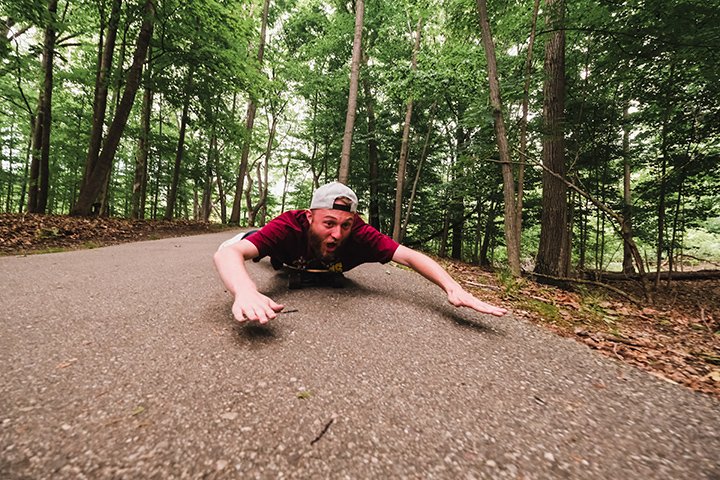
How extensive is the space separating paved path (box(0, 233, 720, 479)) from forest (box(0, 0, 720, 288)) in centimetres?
306

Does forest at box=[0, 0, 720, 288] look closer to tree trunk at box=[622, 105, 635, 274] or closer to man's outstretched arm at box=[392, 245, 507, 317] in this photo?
tree trunk at box=[622, 105, 635, 274]

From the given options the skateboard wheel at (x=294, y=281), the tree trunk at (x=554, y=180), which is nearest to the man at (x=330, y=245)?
the skateboard wheel at (x=294, y=281)

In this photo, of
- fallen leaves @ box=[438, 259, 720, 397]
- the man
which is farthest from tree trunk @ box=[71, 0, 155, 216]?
fallen leaves @ box=[438, 259, 720, 397]

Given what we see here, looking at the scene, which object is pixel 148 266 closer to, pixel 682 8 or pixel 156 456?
pixel 156 456

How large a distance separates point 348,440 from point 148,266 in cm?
311

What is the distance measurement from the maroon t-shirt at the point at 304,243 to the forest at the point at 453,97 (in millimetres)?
2945

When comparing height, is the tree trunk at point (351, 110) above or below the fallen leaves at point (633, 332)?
above

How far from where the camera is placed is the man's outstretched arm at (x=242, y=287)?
4.15ft

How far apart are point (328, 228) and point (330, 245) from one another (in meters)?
0.13

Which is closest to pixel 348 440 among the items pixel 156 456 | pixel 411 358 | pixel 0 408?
pixel 156 456

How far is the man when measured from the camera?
1731 millimetres

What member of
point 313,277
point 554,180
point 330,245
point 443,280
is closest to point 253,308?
point 330,245

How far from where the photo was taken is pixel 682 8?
306 centimetres

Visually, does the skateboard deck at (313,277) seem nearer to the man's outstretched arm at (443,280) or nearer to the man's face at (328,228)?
the man's face at (328,228)
